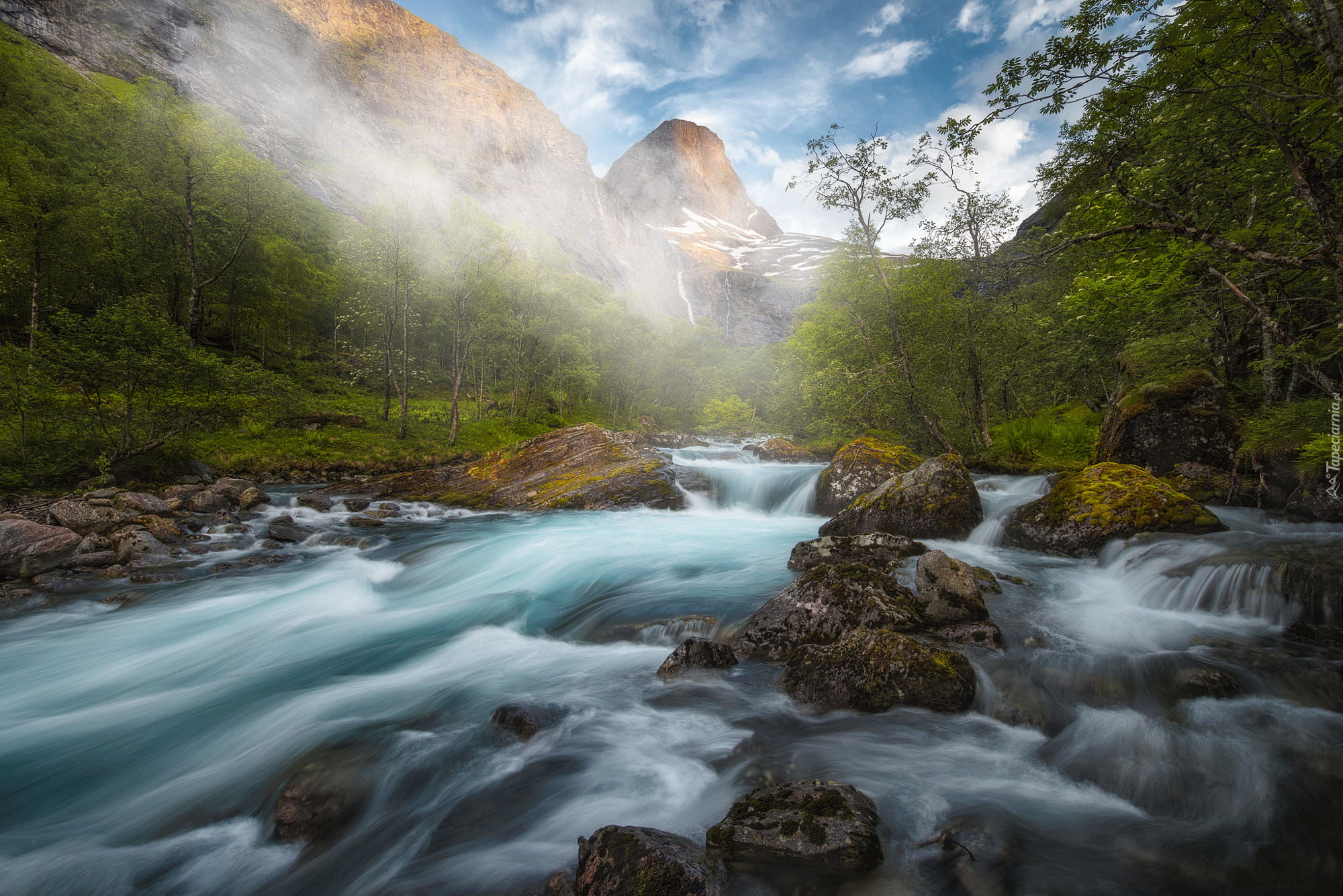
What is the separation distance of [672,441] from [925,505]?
33042mm

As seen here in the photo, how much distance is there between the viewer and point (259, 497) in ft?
50.3

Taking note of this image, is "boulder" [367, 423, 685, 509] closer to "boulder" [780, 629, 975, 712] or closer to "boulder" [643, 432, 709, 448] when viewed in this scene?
"boulder" [780, 629, 975, 712]

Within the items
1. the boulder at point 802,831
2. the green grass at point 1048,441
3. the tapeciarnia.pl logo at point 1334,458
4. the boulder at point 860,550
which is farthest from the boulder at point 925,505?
the boulder at point 802,831

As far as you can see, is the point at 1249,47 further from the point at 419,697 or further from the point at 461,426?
the point at 461,426

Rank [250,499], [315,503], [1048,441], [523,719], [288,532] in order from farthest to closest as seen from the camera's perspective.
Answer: [1048,441], [315,503], [250,499], [288,532], [523,719]

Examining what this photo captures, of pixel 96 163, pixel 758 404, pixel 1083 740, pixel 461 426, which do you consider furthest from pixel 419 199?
pixel 758 404

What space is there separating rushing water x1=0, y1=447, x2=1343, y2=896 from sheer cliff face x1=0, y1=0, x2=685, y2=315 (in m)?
25.7

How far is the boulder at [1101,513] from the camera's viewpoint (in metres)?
8.48

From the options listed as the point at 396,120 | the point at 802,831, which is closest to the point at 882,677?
the point at 802,831

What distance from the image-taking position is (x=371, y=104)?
332ft

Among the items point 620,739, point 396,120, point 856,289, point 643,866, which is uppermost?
point 396,120

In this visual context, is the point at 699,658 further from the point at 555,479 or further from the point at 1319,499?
the point at 555,479

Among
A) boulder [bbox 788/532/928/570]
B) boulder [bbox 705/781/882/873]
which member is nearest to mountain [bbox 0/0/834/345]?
boulder [bbox 788/532/928/570]

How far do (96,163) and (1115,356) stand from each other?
55613 mm
